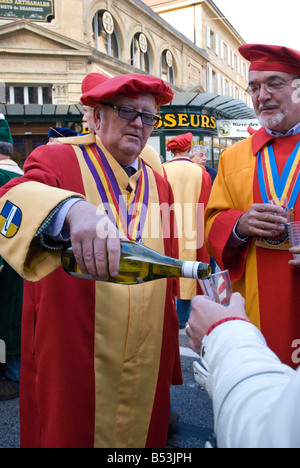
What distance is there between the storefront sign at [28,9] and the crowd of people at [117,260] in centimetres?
2073

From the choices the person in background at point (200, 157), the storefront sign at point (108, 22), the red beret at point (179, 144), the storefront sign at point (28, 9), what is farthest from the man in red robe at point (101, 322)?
the storefront sign at point (108, 22)

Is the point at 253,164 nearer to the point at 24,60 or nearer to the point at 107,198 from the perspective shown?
the point at 107,198

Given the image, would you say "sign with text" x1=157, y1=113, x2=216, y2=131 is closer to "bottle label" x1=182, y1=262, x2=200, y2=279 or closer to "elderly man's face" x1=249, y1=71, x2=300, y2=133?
"elderly man's face" x1=249, y1=71, x2=300, y2=133

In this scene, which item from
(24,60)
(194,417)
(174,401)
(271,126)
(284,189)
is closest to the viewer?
(284,189)

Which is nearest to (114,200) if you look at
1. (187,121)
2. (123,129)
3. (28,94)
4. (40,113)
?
(123,129)

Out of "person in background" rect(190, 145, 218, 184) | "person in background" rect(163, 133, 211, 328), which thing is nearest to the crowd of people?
"person in background" rect(163, 133, 211, 328)

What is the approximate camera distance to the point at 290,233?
5.88ft

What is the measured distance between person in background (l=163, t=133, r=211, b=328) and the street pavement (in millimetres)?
1460

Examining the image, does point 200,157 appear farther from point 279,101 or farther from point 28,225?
point 28,225

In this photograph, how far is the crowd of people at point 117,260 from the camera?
1148 mm

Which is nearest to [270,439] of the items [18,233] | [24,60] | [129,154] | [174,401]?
[18,233]

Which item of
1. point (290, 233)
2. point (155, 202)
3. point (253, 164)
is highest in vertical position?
point (253, 164)

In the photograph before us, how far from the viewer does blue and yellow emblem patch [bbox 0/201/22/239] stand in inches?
46.6
